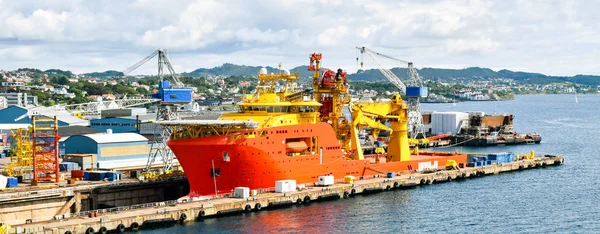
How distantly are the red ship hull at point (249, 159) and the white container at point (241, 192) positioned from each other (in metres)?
1.26

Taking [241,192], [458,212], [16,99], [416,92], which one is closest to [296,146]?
[241,192]

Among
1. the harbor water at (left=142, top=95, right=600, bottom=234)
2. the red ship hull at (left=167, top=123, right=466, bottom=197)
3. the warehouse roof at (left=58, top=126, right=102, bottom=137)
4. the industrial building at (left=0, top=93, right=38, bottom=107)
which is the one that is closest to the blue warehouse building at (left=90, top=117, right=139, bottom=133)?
the warehouse roof at (left=58, top=126, right=102, bottom=137)

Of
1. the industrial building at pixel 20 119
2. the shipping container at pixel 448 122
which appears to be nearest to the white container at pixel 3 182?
the industrial building at pixel 20 119

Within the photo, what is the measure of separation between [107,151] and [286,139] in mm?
18279

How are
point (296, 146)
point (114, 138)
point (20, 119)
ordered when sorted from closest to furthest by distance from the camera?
1. point (296, 146)
2. point (114, 138)
3. point (20, 119)

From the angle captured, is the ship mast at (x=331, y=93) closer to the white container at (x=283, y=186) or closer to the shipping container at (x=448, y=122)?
the white container at (x=283, y=186)

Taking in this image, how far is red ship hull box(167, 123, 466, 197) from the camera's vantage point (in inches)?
1956

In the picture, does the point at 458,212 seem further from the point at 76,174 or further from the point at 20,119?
the point at 20,119

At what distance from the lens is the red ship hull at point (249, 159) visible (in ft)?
163

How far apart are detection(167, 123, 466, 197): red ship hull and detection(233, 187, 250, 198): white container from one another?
4.13ft

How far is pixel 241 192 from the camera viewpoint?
49.2 m

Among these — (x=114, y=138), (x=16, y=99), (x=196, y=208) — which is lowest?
(x=196, y=208)

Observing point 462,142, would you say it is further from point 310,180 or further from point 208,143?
point 208,143

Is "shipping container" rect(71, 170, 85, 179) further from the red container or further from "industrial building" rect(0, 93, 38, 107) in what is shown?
"industrial building" rect(0, 93, 38, 107)
